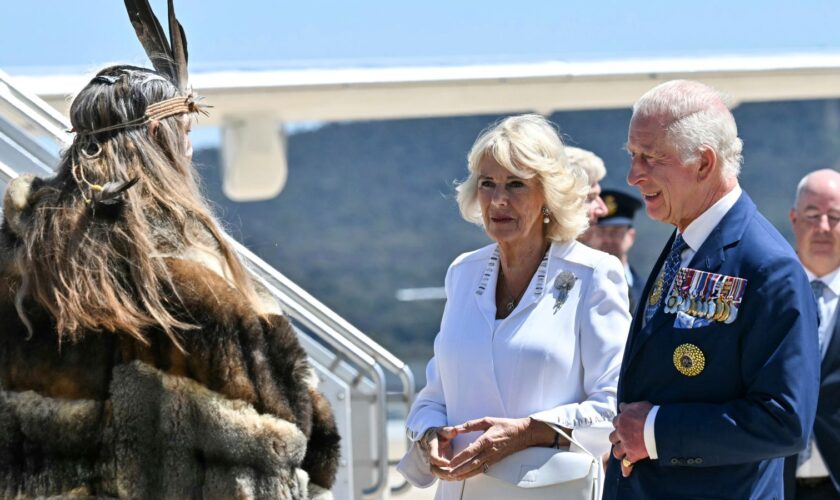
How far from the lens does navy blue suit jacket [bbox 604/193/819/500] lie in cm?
264

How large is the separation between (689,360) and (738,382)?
4.8 inches

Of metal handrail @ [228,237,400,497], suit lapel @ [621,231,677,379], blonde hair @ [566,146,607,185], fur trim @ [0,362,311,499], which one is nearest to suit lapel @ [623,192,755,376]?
suit lapel @ [621,231,677,379]

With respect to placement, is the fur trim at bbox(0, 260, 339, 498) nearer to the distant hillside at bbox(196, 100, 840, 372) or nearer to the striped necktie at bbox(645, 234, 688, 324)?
the striped necktie at bbox(645, 234, 688, 324)

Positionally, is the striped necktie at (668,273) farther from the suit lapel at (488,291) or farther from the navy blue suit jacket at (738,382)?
the suit lapel at (488,291)

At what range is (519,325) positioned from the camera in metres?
3.51

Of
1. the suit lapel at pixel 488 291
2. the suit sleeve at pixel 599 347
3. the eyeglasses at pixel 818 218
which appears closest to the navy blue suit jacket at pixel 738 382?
the suit sleeve at pixel 599 347

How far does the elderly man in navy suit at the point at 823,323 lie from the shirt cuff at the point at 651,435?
151 centimetres

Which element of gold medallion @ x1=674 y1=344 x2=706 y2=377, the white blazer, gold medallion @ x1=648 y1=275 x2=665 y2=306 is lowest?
the white blazer

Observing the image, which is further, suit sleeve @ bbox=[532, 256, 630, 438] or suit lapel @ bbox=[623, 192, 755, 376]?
suit sleeve @ bbox=[532, 256, 630, 438]

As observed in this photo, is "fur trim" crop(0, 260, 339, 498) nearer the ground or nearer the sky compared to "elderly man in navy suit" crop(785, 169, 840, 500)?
nearer the sky

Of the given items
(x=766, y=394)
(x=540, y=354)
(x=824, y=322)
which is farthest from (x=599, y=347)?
(x=824, y=322)

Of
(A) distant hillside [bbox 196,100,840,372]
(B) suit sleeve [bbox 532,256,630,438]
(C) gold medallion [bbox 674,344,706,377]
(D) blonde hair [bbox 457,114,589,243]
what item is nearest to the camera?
(C) gold medallion [bbox 674,344,706,377]

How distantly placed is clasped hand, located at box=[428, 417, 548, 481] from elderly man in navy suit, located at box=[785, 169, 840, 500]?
132cm

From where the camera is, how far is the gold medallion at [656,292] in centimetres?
297
